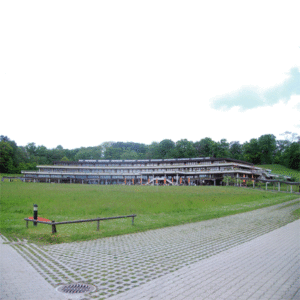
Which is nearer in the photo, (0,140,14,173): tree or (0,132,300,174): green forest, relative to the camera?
(0,140,14,173): tree

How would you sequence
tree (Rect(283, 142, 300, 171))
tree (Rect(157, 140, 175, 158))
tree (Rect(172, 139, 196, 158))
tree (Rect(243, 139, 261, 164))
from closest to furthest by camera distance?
tree (Rect(283, 142, 300, 171)), tree (Rect(172, 139, 196, 158)), tree (Rect(243, 139, 261, 164)), tree (Rect(157, 140, 175, 158))

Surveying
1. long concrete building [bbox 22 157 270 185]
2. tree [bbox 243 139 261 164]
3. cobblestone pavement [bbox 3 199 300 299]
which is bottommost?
long concrete building [bbox 22 157 270 185]

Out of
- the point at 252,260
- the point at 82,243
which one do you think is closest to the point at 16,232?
the point at 82,243

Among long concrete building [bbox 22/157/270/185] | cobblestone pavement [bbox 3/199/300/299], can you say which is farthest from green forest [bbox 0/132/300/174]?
cobblestone pavement [bbox 3/199/300/299]

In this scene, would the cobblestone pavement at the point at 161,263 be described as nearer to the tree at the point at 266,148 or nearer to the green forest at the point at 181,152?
the green forest at the point at 181,152

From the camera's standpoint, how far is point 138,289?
18.0 feet

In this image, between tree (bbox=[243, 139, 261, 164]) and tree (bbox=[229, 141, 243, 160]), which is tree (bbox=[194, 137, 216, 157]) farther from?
tree (bbox=[243, 139, 261, 164])

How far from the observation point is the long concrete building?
9362cm

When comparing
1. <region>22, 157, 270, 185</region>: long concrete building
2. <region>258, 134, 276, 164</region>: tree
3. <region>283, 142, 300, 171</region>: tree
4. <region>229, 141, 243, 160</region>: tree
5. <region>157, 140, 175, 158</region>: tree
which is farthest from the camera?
<region>229, 141, 243, 160</region>: tree

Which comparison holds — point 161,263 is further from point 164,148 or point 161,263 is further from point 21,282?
point 164,148

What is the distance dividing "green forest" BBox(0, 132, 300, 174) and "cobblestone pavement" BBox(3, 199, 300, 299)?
10461cm

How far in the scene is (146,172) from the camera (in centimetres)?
10381

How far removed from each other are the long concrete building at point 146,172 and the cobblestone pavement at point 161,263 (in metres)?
81.7

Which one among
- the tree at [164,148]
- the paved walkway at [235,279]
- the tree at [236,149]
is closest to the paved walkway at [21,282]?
the paved walkway at [235,279]
